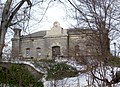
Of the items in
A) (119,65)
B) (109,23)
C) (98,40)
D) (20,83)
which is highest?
(109,23)

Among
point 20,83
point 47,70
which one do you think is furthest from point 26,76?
point 47,70

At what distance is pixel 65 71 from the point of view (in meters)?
15.0

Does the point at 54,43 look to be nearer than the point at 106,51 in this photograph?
No

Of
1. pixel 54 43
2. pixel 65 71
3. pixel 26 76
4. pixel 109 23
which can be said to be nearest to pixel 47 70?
pixel 65 71

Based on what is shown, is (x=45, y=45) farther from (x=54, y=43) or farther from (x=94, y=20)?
(x=94, y=20)

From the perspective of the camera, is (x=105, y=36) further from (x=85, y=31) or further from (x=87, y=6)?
(x=85, y=31)

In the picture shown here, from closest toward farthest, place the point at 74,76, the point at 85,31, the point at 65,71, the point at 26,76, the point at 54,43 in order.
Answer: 1. the point at 85,31
2. the point at 26,76
3. the point at 74,76
4. the point at 65,71
5. the point at 54,43

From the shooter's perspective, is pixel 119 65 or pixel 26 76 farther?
pixel 26 76

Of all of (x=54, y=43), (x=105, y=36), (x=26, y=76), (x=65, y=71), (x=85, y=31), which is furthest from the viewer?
(x=54, y=43)

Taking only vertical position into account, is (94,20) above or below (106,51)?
above

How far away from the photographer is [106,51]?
28.2ft

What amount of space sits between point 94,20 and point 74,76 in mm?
5607

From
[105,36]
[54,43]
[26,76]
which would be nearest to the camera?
[105,36]

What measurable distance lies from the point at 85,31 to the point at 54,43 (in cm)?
2748
